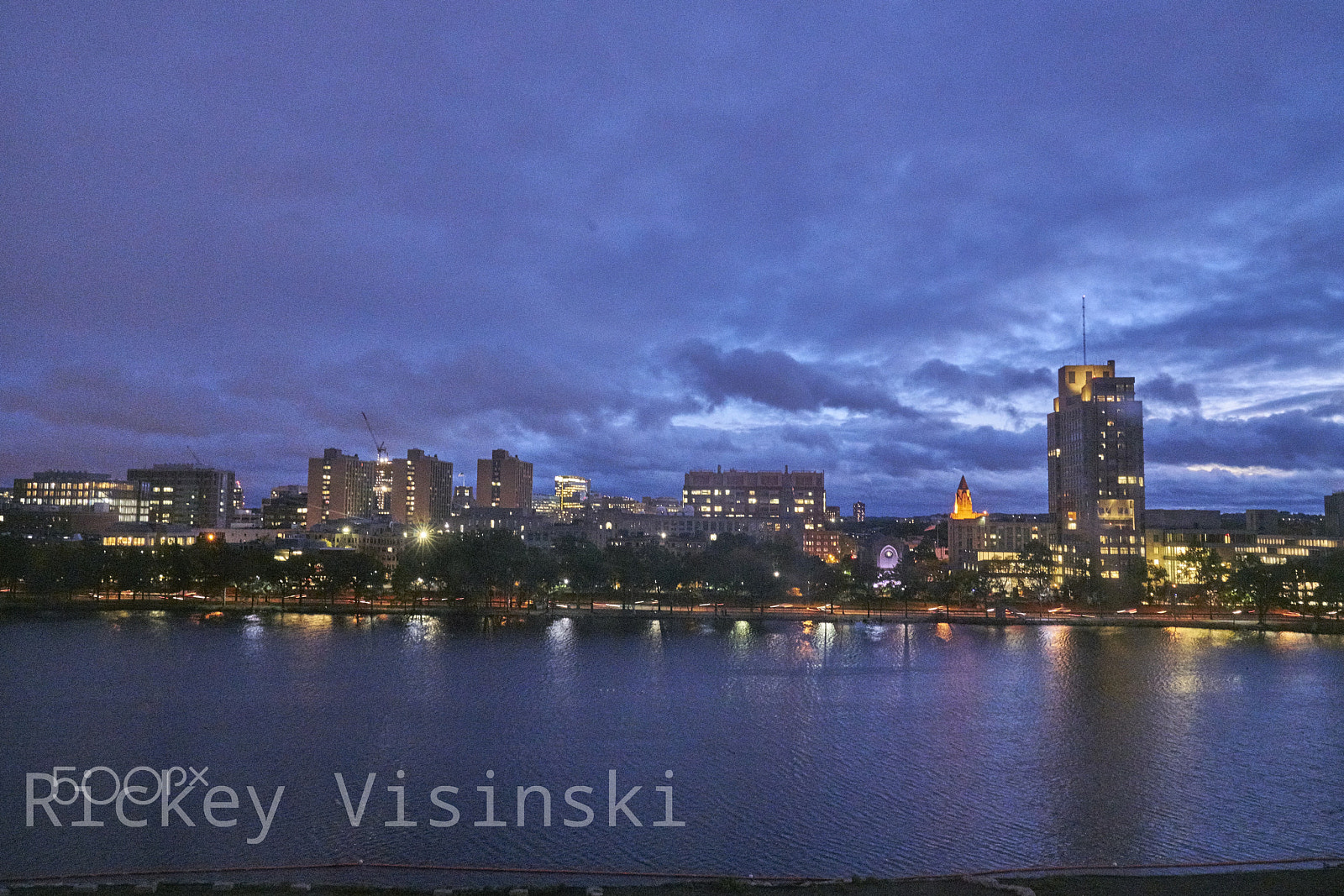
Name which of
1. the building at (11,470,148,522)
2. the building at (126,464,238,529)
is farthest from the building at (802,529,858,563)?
the building at (11,470,148,522)

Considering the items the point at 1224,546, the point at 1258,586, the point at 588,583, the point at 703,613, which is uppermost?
the point at 1224,546

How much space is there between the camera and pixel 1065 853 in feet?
59.8

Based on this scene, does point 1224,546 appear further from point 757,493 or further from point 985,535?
point 757,493

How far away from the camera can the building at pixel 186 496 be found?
163 meters

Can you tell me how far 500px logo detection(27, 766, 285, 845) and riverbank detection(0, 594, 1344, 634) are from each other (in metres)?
43.2

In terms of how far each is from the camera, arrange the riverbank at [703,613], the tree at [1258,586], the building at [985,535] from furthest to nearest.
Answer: the building at [985,535], the tree at [1258,586], the riverbank at [703,613]

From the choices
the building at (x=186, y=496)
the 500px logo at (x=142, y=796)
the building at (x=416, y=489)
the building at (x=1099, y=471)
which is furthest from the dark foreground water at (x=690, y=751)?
the building at (x=416, y=489)

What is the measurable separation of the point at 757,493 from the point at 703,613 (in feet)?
374

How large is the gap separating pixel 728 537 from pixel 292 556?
41211 millimetres

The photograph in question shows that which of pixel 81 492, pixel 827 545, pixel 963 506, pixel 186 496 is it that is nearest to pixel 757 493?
pixel 827 545

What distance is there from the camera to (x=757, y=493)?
A: 183 m

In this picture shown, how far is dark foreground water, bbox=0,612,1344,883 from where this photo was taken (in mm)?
18641

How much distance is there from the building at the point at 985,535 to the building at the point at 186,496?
129 metres

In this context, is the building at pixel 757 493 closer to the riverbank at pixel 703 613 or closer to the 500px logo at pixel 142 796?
the riverbank at pixel 703 613
